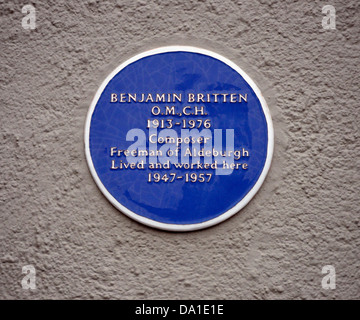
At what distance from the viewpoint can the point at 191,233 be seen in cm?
217

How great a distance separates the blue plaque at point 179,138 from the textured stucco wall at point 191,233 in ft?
0.28

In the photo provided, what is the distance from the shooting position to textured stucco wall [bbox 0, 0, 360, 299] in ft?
7.04

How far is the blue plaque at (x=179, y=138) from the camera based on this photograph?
7.09 feet

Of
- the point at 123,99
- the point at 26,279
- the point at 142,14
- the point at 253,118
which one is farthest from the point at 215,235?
the point at 142,14

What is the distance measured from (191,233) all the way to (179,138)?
0.58 m

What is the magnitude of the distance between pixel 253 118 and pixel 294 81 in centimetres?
35

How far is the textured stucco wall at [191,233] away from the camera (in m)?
2.15

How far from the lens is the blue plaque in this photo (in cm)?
216

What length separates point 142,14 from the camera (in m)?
2.29

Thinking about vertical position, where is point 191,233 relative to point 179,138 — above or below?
below

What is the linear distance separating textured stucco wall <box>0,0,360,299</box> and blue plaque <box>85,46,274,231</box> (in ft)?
0.28

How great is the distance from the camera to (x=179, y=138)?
2201 millimetres

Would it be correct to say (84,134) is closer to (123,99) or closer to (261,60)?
(123,99)
